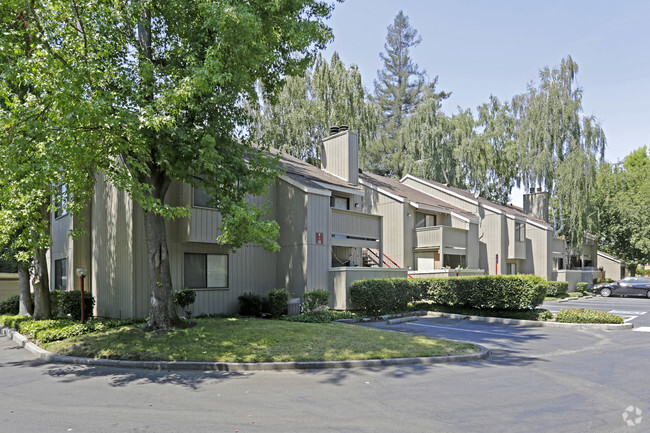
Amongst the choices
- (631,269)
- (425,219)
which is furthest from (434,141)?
(631,269)

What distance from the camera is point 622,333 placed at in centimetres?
1496

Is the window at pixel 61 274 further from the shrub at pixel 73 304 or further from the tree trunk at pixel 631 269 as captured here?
the tree trunk at pixel 631 269

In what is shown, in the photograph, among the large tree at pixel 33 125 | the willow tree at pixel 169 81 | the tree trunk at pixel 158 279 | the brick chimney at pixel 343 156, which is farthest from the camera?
the brick chimney at pixel 343 156

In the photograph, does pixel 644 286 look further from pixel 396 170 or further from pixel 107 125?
pixel 107 125

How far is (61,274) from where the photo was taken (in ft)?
69.6

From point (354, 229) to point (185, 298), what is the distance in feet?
26.9

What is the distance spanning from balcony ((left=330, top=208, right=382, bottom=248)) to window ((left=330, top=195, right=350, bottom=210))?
2.14 meters

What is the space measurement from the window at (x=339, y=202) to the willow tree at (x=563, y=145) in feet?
69.5

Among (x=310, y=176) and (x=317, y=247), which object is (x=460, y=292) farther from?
(x=310, y=176)

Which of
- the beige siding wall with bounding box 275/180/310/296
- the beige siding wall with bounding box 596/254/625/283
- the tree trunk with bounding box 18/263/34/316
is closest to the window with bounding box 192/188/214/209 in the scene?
the beige siding wall with bounding box 275/180/310/296

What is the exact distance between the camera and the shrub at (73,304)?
54.2 feet

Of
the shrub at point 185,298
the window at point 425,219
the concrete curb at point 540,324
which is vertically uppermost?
the window at point 425,219

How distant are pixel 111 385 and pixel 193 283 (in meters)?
8.47

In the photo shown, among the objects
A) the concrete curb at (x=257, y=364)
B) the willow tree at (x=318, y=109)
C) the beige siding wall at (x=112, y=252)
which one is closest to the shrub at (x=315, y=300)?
the beige siding wall at (x=112, y=252)
